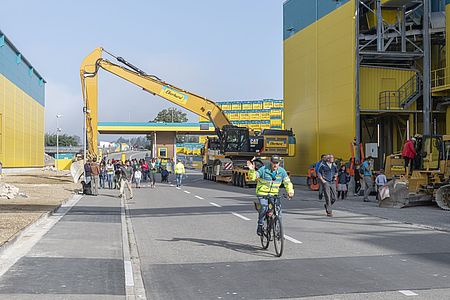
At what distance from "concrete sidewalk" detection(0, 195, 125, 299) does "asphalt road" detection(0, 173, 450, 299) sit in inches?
0.5

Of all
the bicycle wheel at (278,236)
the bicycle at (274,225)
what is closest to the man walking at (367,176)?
the bicycle at (274,225)

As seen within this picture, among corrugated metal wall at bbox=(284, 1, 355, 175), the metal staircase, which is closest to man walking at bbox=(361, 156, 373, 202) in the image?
corrugated metal wall at bbox=(284, 1, 355, 175)

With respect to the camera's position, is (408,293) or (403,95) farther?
(403,95)

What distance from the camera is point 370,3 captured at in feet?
113

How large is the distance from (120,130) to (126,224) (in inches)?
2749

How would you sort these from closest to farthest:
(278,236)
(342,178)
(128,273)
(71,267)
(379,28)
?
(128,273)
(71,267)
(278,236)
(342,178)
(379,28)

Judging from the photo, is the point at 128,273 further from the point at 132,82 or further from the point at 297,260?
the point at 132,82

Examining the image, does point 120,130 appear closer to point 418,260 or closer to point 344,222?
point 344,222

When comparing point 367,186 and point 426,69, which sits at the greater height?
point 426,69

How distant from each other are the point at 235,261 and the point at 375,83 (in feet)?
89.4

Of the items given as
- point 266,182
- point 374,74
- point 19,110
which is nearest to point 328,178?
point 266,182

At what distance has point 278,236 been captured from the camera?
10461 millimetres

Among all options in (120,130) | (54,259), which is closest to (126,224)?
(54,259)

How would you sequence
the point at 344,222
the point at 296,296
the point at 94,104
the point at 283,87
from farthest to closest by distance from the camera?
the point at 283,87
the point at 94,104
the point at 344,222
the point at 296,296
